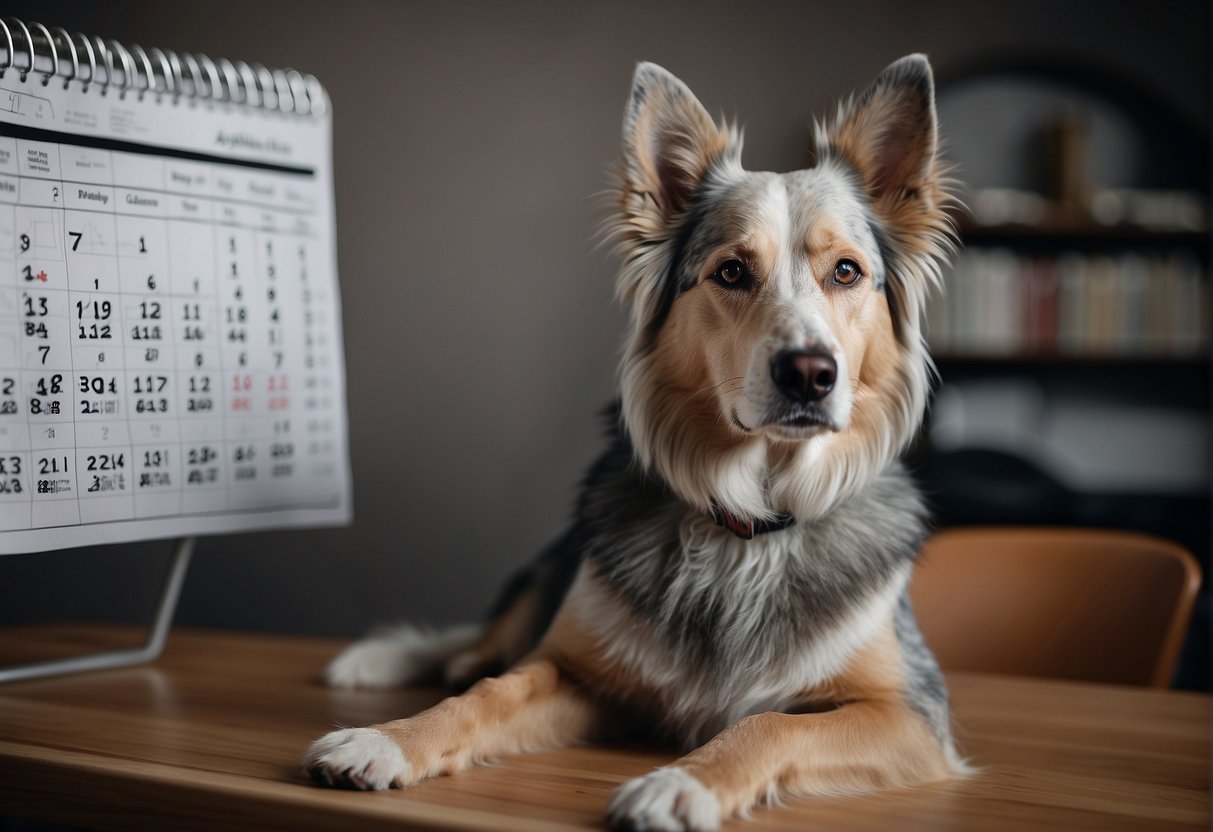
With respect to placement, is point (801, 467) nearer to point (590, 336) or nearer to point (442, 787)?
point (442, 787)

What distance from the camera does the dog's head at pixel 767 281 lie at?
4.43ft

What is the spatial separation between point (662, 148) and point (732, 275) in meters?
0.24

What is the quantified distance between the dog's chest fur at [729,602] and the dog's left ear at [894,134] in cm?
46

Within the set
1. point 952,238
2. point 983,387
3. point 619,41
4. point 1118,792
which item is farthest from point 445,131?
point 983,387

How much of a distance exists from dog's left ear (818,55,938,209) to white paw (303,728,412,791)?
3.36 feet

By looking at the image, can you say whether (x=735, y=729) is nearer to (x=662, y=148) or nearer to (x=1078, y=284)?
(x=662, y=148)

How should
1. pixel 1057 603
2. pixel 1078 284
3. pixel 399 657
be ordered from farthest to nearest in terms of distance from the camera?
pixel 1078 284
pixel 1057 603
pixel 399 657

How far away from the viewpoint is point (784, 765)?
3.53ft

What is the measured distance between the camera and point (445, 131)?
3.32 metres

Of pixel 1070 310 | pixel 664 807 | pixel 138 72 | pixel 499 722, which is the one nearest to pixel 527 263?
pixel 138 72

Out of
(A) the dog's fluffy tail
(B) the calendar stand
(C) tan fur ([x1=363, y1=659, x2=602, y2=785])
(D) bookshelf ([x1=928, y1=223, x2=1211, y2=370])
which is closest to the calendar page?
(B) the calendar stand

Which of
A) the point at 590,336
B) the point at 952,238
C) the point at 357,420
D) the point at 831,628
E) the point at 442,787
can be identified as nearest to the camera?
the point at 442,787

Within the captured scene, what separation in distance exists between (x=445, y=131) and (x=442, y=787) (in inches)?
105

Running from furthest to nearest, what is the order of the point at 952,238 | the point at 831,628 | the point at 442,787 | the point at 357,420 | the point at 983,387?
the point at 983,387
the point at 357,420
the point at 952,238
the point at 831,628
the point at 442,787
